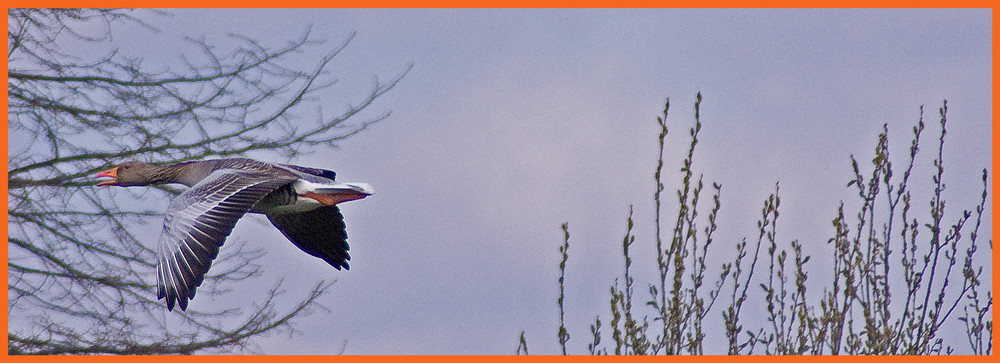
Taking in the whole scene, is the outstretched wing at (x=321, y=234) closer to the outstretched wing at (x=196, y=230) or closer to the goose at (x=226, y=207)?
the goose at (x=226, y=207)

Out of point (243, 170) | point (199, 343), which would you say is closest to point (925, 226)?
point (243, 170)

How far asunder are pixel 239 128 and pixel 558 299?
5.45 metres

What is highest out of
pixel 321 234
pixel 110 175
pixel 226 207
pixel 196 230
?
pixel 110 175

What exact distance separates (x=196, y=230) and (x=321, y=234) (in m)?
1.94

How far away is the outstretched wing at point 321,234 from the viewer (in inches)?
309

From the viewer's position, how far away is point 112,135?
8.73 meters

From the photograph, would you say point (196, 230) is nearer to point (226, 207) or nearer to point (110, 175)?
point (226, 207)

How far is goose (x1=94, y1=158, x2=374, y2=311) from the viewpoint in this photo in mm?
5836

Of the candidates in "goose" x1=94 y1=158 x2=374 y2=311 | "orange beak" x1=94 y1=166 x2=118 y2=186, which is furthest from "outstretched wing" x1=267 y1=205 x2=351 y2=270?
"orange beak" x1=94 y1=166 x2=118 y2=186

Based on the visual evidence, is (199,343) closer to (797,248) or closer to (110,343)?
(110,343)

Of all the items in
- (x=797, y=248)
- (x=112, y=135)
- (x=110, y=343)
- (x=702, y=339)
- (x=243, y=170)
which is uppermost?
(x=112, y=135)

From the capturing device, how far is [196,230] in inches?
235

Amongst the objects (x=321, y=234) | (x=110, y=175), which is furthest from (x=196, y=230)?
(x=110, y=175)

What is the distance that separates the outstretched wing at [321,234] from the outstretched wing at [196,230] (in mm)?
1189
